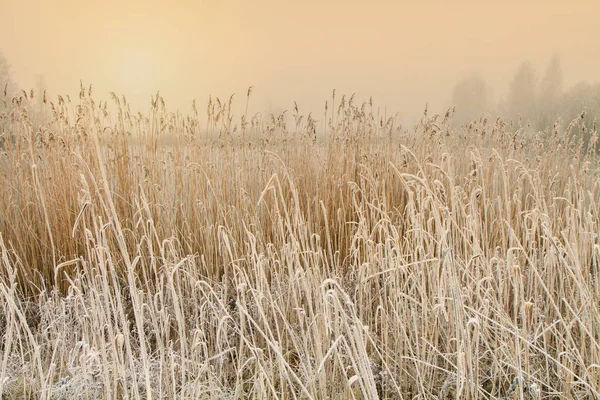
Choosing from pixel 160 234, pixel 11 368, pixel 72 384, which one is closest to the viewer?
pixel 72 384

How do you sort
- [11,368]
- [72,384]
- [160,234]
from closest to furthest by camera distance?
[72,384]
[11,368]
[160,234]

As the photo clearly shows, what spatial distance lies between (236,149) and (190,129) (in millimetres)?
361

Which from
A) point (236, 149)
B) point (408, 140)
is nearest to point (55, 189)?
point (236, 149)

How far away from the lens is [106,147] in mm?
3121

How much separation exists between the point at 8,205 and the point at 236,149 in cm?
147

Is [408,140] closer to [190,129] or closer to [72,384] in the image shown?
[190,129]

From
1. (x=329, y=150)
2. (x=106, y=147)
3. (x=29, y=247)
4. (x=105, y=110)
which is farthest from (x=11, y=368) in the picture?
(x=329, y=150)

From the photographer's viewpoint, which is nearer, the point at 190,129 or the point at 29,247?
the point at 29,247

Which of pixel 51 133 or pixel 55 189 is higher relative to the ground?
pixel 51 133

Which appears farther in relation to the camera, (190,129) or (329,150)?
(329,150)

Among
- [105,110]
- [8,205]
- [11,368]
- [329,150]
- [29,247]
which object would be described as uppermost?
[105,110]

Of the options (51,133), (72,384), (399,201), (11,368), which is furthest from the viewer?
(399,201)

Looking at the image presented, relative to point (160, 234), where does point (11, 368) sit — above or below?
below

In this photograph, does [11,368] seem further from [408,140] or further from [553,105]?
[553,105]
